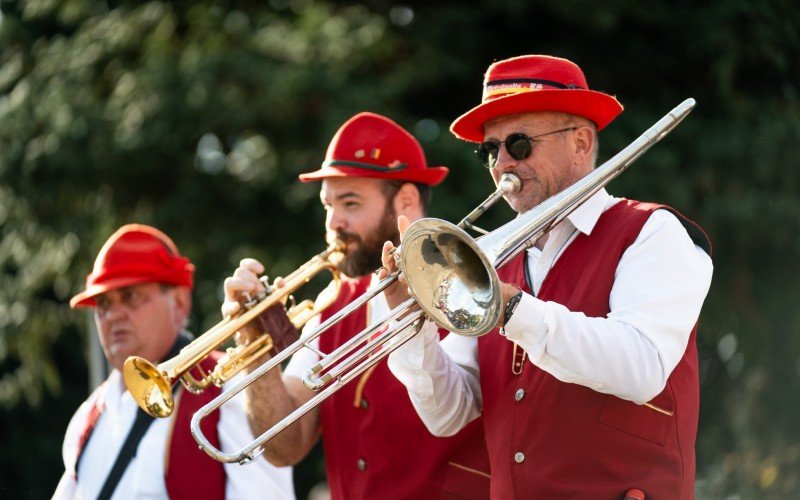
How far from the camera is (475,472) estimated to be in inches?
168

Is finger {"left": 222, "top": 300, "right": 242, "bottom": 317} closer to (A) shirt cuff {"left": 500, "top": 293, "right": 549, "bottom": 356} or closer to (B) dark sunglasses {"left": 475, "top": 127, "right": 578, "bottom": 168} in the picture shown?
(B) dark sunglasses {"left": 475, "top": 127, "right": 578, "bottom": 168}

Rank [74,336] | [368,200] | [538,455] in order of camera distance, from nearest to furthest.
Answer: [538,455] → [368,200] → [74,336]

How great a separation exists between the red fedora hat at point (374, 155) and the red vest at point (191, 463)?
0.91 m

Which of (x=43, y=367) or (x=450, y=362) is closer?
(x=450, y=362)

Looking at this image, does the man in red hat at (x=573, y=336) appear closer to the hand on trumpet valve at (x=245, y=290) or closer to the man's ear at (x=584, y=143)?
the man's ear at (x=584, y=143)

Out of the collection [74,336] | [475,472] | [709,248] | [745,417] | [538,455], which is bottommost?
[745,417]

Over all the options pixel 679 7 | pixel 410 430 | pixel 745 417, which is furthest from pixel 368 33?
pixel 410 430

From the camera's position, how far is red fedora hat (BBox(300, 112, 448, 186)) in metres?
4.77

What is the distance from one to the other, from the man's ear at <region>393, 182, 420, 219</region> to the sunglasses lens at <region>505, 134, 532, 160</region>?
3.74 ft

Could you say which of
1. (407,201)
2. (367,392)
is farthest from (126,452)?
(407,201)

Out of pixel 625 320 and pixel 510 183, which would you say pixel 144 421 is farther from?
pixel 625 320

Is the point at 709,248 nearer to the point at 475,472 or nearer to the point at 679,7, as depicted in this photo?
the point at 475,472

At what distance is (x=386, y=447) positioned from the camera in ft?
14.7

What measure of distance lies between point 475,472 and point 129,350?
68.6 inches
